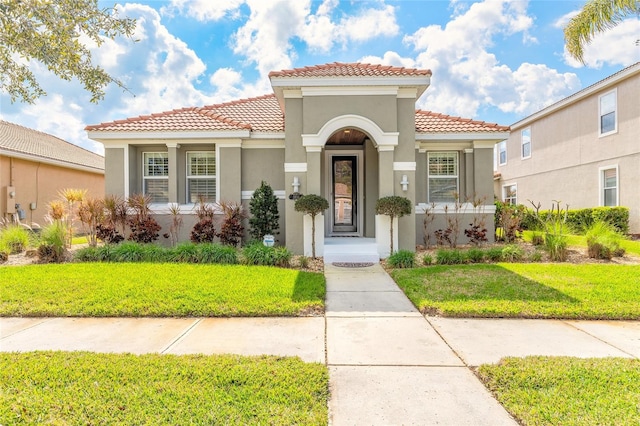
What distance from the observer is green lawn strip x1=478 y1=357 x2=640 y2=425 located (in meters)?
2.79

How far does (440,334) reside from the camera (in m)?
4.68

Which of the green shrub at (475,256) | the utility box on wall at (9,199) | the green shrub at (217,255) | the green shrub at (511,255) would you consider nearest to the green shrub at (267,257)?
the green shrub at (217,255)

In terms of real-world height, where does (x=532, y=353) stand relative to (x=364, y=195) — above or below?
below

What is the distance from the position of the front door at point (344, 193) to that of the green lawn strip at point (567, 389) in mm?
9945

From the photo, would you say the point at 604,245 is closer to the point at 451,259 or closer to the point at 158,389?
the point at 451,259

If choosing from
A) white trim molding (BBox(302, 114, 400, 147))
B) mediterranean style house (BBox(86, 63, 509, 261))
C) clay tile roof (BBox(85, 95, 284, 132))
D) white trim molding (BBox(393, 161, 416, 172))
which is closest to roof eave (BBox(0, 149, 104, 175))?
clay tile roof (BBox(85, 95, 284, 132))

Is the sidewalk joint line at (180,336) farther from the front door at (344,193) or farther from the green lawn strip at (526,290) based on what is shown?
the front door at (344,193)

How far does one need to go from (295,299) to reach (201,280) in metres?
2.32

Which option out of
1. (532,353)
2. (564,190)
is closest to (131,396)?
(532,353)

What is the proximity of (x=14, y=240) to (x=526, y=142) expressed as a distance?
26.8 metres

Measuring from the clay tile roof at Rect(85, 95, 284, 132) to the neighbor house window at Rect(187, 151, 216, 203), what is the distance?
1.12m

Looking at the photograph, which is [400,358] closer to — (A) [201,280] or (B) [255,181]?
(A) [201,280]

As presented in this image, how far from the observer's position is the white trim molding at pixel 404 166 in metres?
10.3

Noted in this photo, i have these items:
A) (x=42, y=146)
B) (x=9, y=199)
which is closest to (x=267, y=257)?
(x=9, y=199)
